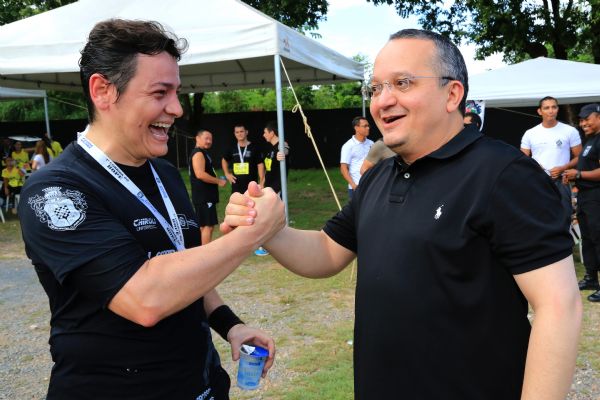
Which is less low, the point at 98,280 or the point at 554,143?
the point at 98,280

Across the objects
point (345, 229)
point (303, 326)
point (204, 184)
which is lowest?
point (303, 326)

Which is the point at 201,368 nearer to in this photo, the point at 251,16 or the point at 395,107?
the point at 395,107

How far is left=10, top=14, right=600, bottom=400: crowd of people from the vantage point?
1423mm

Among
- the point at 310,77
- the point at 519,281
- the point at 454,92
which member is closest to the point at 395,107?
the point at 454,92

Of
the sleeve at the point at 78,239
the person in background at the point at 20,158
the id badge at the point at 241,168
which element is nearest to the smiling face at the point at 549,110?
the id badge at the point at 241,168

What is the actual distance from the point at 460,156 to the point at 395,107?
0.25 meters

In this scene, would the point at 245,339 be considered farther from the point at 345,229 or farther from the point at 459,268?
the point at 459,268

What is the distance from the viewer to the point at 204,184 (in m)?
8.00

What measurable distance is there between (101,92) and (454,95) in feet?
3.50

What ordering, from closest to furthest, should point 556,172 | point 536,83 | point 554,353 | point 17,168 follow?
point 554,353
point 556,172
point 536,83
point 17,168

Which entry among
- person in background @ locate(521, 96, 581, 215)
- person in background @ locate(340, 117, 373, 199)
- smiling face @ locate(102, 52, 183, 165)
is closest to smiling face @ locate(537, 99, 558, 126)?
person in background @ locate(521, 96, 581, 215)

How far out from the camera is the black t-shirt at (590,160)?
5.97 m

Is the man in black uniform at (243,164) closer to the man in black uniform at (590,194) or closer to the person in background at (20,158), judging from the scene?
the man in black uniform at (590,194)

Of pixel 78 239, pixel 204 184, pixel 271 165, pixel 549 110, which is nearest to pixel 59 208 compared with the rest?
pixel 78 239
